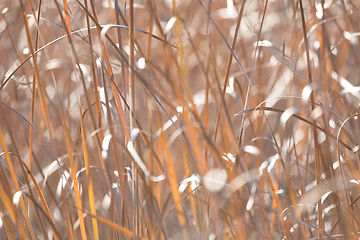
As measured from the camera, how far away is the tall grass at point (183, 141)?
0.40 m

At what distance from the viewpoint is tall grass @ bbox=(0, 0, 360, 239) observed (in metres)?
0.40

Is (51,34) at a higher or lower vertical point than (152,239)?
higher

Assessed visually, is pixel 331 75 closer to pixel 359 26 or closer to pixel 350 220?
pixel 359 26

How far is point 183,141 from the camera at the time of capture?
0.46 metres

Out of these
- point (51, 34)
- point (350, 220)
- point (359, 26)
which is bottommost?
point (350, 220)

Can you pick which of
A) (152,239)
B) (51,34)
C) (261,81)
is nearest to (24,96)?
(51,34)

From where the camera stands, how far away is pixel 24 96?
35.1 inches

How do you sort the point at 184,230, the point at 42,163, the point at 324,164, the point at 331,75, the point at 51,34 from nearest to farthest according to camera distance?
the point at 184,230 → the point at 324,164 → the point at 331,75 → the point at 42,163 → the point at 51,34

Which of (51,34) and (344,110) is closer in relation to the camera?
(344,110)

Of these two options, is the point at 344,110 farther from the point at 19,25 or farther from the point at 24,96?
the point at 19,25

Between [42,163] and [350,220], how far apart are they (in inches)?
21.3

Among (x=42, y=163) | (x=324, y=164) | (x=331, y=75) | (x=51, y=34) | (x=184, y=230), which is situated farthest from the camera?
(x=51, y=34)

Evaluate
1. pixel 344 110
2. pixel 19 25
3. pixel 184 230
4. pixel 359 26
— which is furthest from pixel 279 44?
pixel 184 230

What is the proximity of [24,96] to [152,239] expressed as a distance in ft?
1.89
